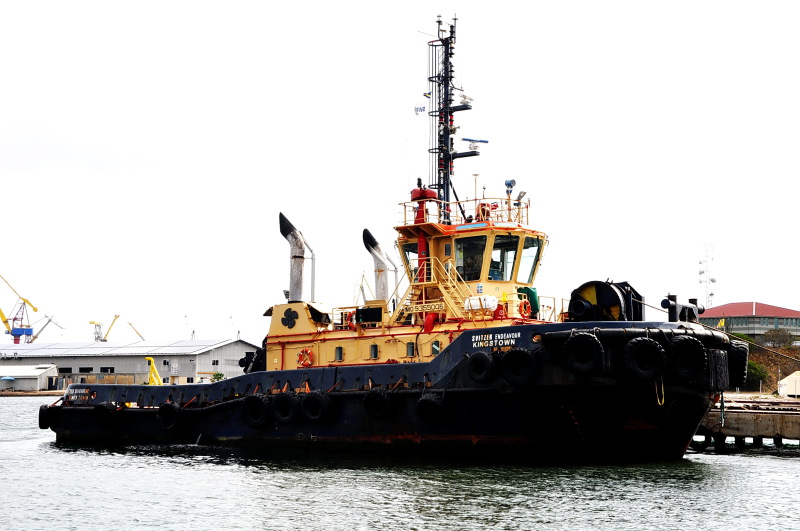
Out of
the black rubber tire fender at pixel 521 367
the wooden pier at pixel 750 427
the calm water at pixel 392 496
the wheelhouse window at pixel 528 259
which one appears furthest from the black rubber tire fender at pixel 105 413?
the wooden pier at pixel 750 427

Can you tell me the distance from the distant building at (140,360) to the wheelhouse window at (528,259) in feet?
133

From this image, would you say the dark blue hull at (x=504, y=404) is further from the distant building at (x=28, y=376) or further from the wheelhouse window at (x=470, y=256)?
the distant building at (x=28, y=376)

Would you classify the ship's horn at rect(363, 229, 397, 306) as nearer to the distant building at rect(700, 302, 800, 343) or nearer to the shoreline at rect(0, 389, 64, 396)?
the shoreline at rect(0, 389, 64, 396)

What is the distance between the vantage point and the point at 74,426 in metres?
24.8

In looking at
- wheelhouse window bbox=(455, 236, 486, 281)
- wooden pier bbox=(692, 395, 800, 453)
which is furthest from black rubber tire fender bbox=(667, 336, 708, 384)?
wooden pier bbox=(692, 395, 800, 453)

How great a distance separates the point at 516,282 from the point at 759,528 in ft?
27.9

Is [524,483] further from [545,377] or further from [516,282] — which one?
[516,282]

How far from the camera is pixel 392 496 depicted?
14.6 m

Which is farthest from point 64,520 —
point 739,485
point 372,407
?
point 739,485

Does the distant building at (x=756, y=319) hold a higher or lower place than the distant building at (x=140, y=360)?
higher

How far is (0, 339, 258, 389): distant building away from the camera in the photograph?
2386 inches

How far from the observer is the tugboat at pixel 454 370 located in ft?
54.9

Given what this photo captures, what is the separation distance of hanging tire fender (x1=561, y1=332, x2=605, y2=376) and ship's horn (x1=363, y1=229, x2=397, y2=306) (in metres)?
8.21

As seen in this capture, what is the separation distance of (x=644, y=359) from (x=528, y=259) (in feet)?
15.6
